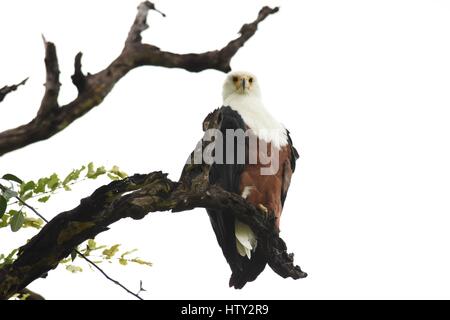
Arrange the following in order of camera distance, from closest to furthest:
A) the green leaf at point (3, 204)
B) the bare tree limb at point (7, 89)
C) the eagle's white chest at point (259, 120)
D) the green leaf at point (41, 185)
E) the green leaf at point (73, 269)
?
the bare tree limb at point (7, 89)
the green leaf at point (3, 204)
the green leaf at point (41, 185)
the green leaf at point (73, 269)
the eagle's white chest at point (259, 120)

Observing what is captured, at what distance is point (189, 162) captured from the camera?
328 centimetres

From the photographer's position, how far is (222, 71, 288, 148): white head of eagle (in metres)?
4.57

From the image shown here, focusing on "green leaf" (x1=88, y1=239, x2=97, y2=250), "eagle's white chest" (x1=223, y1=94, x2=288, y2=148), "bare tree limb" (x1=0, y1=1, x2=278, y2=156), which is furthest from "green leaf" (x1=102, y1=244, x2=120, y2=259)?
"eagle's white chest" (x1=223, y1=94, x2=288, y2=148)

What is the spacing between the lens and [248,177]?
4.50 m

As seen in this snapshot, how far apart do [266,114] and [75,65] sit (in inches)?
117

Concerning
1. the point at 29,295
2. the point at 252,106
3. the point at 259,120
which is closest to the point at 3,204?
the point at 29,295

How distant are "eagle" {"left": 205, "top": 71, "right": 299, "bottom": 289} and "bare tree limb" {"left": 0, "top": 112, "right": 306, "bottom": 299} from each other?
1.04 metres

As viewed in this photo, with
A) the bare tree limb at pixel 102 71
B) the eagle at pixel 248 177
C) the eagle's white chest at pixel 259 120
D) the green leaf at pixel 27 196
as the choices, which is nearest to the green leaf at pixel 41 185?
the green leaf at pixel 27 196

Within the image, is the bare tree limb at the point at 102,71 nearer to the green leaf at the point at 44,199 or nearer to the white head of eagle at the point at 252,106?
the green leaf at the point at 44,199

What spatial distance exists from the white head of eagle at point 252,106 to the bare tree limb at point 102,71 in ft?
7.97

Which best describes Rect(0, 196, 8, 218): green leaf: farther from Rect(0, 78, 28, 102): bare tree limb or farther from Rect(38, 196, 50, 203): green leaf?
Rect(0, 78, 28, 102): bare tree limb

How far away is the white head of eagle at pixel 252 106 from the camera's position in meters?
4.57
